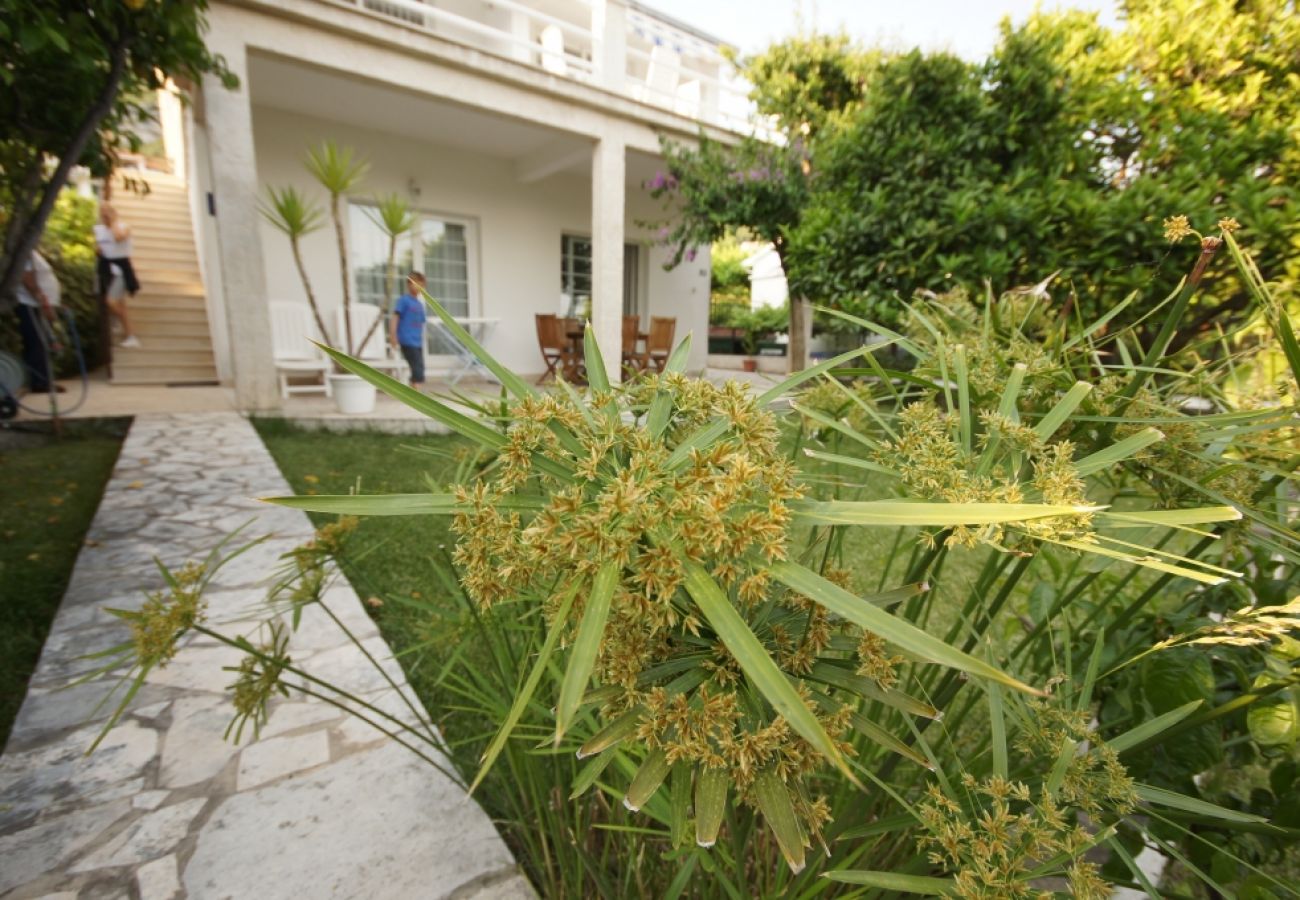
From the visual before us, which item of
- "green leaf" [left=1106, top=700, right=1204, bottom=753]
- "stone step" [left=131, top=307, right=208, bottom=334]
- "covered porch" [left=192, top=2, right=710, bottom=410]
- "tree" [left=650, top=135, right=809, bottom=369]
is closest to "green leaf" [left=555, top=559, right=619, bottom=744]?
"green leaf" [left=1106, top=700, right=1204, bottom=753]

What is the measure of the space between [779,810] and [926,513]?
0.26 m

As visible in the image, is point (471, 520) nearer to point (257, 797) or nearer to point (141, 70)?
point (257, 797)

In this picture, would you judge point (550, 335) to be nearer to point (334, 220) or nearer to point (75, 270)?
point (334, 220)

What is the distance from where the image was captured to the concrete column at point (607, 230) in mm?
7602

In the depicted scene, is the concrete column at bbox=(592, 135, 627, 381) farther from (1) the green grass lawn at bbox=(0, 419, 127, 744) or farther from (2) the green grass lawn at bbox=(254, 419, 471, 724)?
(1) the green grass lawn at bbox=(0, 419, 127, 744)

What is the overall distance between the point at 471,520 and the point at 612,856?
1070mm

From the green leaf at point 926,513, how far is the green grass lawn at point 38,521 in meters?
2.31

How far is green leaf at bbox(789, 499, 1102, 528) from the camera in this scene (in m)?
0.35

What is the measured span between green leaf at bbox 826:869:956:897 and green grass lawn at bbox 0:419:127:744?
2.22 meters

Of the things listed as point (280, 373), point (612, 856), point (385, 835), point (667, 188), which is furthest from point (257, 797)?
point (667, 188)

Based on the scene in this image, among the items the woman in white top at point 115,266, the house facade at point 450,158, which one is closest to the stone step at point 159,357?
the woman in white top at point 115,266

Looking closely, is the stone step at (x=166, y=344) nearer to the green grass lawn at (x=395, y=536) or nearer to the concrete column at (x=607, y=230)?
the green grass lawn at (x=395, y=536)

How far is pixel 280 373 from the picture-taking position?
6.88 m

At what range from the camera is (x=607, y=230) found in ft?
25.3
